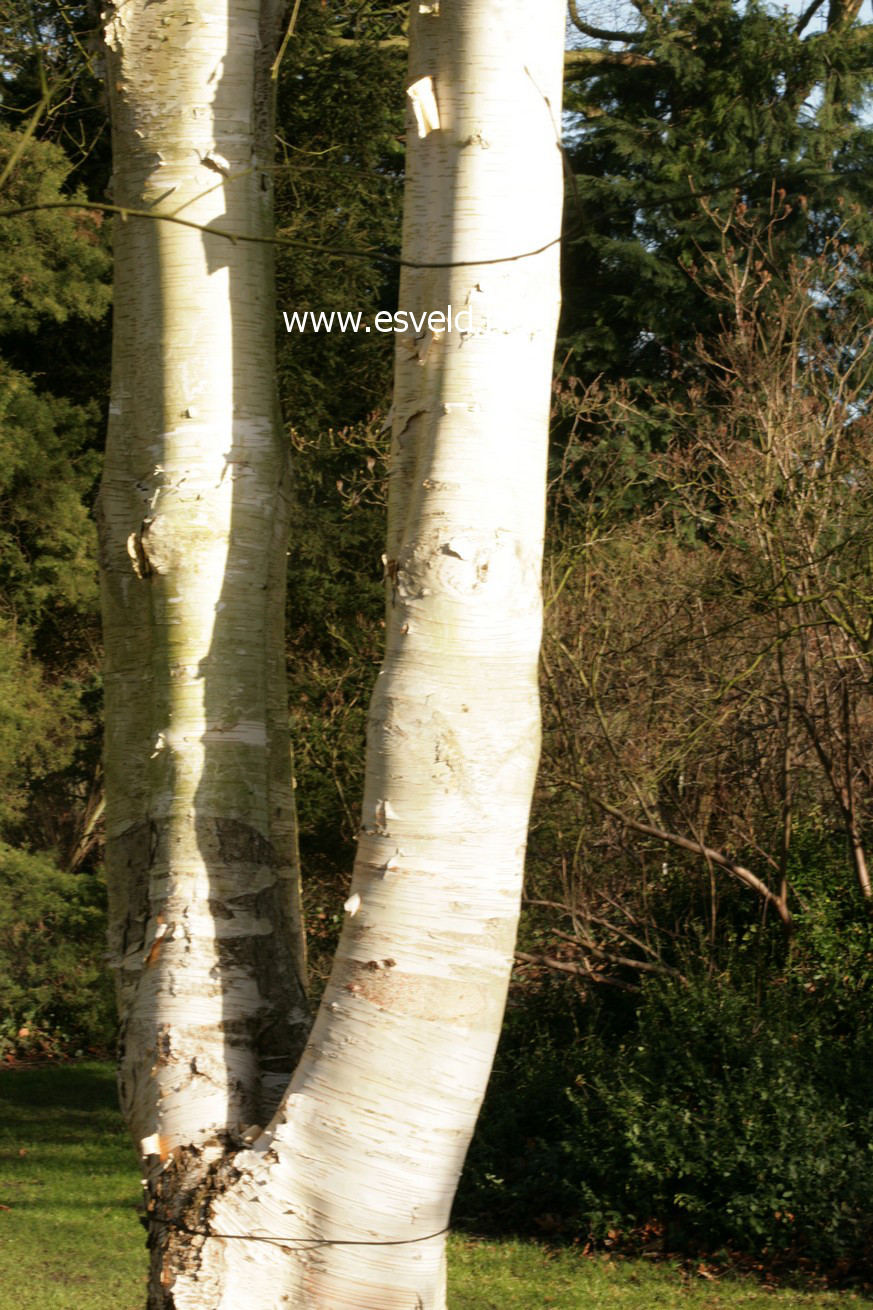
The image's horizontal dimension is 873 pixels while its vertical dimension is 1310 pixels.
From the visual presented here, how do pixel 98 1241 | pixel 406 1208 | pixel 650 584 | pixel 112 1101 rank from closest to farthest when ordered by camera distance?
pixel 406 1208 → pixel 98 1241 → pixel 650 584 → pixel 112 1101

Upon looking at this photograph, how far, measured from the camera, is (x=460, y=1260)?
20.3 feet

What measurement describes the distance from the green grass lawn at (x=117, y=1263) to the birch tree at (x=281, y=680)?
4146 mm

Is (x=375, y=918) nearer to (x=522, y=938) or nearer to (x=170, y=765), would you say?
(x=170, y=765)

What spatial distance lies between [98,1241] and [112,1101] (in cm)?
312

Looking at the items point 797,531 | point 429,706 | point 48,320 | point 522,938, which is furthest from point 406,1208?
point 48,320

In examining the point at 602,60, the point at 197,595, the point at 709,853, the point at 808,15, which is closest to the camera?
the point at 197,595

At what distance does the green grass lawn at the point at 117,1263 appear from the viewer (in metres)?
5.50

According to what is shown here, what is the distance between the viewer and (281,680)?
7.83 ft

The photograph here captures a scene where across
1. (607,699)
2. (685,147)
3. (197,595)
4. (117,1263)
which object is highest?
(685,147)

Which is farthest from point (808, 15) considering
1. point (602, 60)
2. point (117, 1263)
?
point (117, 1263)

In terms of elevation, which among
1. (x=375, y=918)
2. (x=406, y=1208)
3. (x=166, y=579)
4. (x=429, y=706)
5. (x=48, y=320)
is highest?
(x=48, y=320)

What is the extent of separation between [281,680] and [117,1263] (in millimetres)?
5240

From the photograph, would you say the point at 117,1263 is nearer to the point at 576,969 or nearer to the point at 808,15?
the point at 576,969

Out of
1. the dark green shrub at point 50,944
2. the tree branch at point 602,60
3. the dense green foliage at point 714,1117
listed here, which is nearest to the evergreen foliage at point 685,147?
the tree branch at point 602,60
